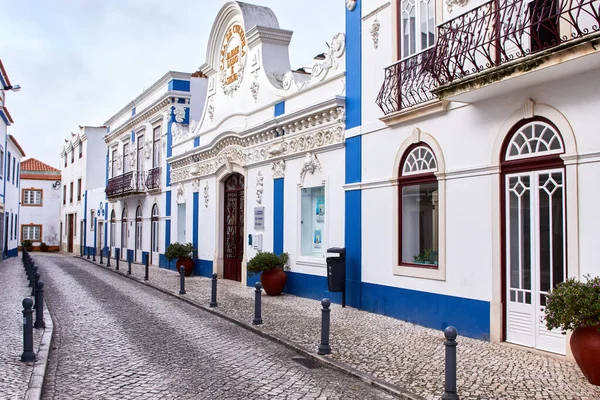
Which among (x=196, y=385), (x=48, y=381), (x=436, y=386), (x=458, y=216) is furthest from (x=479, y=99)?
(x=48, y=381)

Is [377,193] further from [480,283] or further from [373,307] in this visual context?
[480,283]

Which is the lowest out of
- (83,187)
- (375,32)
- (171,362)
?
(171,362)

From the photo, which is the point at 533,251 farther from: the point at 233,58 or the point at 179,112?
the point at 179,112

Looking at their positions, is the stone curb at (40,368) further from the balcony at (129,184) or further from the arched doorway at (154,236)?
the balcony at (129,184)

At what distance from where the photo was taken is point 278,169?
15359 millimetres

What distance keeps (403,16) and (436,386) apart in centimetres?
709

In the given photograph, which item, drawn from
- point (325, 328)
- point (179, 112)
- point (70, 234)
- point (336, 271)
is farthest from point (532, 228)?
point (70, 234)

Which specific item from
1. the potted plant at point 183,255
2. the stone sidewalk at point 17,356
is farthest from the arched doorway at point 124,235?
the stone sidewalk at point 17,356

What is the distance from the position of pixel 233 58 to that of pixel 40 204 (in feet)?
126

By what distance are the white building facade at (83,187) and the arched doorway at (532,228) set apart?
29976 millimetres

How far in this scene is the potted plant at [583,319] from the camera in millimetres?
6195

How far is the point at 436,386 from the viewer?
6.46 meters

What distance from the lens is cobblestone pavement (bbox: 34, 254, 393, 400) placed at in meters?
6.42

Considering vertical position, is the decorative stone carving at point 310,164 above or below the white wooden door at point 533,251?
above
